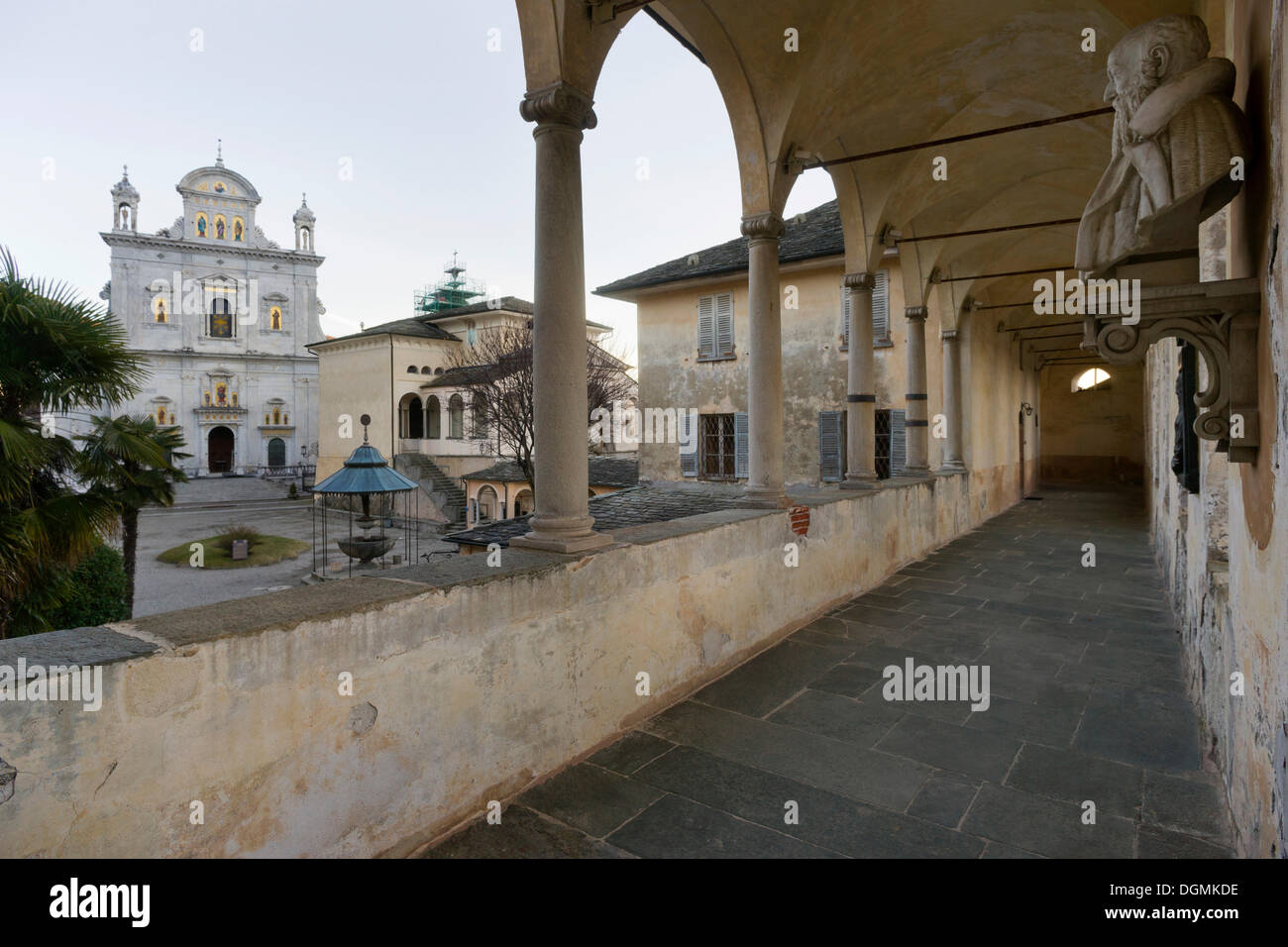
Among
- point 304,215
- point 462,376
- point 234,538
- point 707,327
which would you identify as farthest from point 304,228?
point 707,327

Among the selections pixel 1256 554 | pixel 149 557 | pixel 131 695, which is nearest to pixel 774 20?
pixel 1256 554

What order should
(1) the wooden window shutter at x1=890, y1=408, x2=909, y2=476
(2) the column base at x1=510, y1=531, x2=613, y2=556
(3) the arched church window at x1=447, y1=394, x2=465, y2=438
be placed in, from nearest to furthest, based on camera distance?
(2) the column base at x1=510, y1=531, x2=613, y2=556, (1) the wooden window shutter at x1=890, y1=408, x2=909, y2=476, (3) the arched church window at x1=447, y1=394, x2=465, y2=438

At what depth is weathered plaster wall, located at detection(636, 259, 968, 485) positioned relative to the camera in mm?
14469

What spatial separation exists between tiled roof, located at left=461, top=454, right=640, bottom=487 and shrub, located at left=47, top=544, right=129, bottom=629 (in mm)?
12407

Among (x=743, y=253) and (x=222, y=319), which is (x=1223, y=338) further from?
(x=222, y=319)

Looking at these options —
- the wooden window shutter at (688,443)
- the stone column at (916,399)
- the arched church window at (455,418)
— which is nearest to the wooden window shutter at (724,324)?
the wooden window shutter at (688,443)

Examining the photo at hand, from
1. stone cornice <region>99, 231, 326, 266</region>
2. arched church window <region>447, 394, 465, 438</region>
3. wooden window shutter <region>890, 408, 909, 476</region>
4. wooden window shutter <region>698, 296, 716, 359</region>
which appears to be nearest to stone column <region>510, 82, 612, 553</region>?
wooden window shutter <region>890, 408, 909, 476</region>

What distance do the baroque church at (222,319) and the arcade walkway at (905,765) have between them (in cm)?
4608

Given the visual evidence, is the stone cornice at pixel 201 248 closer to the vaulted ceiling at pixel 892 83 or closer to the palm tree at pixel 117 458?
the palm tree at pixel 117 458

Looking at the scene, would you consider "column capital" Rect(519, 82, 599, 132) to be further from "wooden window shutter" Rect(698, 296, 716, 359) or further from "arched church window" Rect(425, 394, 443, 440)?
"arched church window" Rect(425, 394, 443, 440)

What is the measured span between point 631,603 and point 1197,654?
11.3ft

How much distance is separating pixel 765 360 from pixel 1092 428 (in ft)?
80.0

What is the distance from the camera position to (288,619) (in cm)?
234
